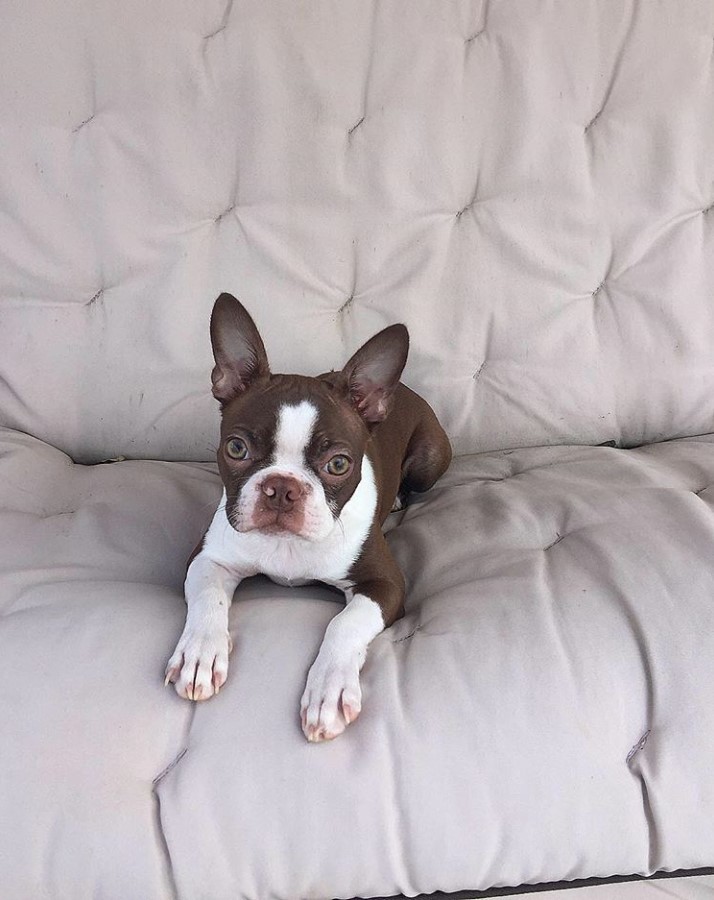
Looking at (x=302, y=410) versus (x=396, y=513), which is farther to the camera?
(x=396, y=513)

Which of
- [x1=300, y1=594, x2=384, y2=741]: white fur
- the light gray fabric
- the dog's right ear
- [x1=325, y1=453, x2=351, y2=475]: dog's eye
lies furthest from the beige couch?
the light gray fabric

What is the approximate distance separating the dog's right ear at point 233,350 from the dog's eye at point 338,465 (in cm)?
31

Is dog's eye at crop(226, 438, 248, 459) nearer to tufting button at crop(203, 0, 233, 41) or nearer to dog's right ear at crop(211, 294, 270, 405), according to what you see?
dog's right ear at crop(211, 294, 270, 405)

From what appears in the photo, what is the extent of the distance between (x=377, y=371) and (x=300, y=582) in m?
0.53

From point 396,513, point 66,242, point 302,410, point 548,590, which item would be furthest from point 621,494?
point 66,242

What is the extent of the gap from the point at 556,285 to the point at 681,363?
461mm

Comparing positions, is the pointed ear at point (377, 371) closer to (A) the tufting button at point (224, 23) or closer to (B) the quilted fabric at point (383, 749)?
(B) the quilted fabric at point (383, 749)

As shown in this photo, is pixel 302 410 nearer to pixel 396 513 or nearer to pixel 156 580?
pixel 156 580

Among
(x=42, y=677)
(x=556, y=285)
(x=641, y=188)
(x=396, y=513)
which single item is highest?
(x=641, y=188)

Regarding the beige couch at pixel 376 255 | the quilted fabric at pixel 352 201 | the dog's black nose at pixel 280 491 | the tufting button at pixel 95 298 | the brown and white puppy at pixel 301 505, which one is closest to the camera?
the brown and white puppy at pixel 301 505

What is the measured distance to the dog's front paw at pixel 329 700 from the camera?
1308 mm

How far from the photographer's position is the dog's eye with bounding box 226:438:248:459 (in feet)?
5.51

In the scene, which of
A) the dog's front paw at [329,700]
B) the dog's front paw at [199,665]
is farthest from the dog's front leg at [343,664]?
the dog's front paw at [199,665]

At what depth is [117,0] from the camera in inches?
88.6
